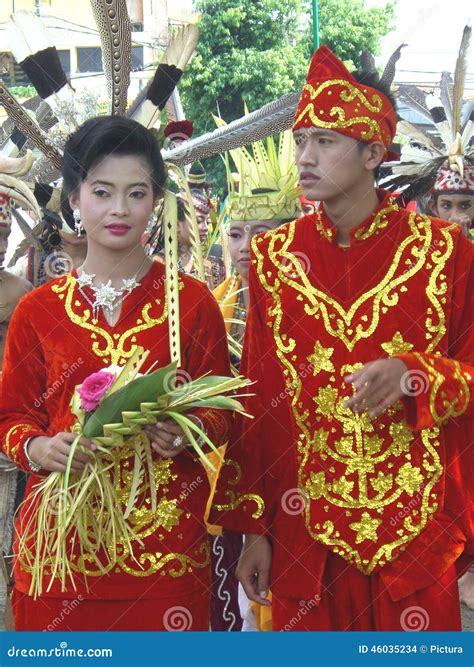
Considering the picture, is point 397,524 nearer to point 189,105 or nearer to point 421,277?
point 421,277

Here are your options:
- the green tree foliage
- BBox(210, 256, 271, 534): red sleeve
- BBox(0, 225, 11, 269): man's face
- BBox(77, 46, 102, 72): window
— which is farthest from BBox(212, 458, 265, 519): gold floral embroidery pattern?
BBox(77, 46, 102, 72): window

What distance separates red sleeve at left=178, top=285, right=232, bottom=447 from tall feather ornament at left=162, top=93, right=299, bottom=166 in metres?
0.66

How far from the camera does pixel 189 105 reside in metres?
22.8

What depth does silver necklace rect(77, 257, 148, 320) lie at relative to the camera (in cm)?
383

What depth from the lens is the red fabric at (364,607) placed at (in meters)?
3.66

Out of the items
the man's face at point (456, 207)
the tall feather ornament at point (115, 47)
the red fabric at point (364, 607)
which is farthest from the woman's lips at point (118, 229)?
the man's face at point (456, 207)

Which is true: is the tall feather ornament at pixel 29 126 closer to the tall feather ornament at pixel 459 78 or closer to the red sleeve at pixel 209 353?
the red sleeve at pixel 209 353

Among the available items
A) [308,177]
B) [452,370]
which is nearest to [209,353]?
[308,177]
